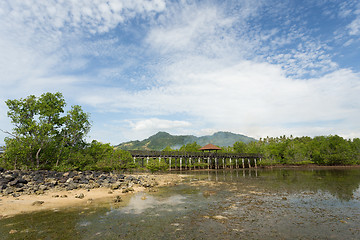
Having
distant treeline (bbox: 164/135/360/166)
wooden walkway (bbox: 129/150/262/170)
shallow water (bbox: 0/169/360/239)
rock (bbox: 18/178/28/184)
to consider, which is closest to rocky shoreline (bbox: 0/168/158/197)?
rock (bbox: 18/178/28/184)

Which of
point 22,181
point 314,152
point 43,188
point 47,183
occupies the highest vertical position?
point 314,152

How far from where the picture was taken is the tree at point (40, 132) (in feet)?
79.0

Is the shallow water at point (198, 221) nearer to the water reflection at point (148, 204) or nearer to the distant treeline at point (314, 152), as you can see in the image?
the water reflection at point (148, 204)

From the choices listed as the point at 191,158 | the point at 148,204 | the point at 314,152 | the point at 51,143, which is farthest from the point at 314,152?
the point at 51,143

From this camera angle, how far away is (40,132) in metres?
25.2

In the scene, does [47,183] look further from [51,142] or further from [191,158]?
[191,158]

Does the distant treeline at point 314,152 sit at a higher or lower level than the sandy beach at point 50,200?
higher

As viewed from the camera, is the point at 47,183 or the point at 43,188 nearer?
the point at 43,188

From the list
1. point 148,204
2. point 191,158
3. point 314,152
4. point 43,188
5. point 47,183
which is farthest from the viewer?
point 314,152

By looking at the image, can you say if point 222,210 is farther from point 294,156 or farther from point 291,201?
point 294,156


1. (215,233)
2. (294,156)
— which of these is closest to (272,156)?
(294,156)

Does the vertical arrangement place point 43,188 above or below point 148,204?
above

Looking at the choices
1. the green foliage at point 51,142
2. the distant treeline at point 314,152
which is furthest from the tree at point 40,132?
the distant treeline at point 314,152

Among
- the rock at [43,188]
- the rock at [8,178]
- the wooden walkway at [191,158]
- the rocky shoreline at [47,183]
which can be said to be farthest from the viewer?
the wooden walkway at [191,158]
